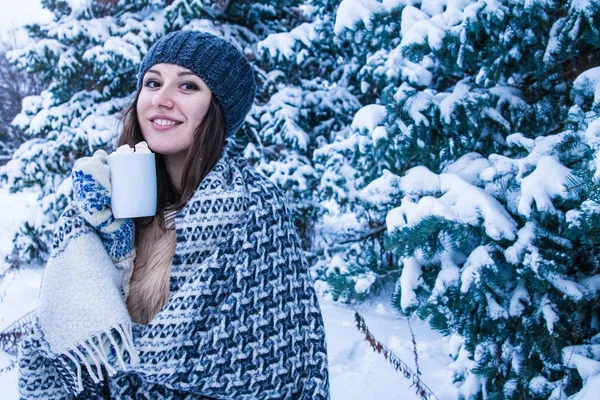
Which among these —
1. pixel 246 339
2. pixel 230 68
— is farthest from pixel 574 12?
pixel 246 339

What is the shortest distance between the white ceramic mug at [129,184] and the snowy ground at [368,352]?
259 centimetres

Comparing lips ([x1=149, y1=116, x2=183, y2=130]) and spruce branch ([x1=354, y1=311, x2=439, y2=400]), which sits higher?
lips ([x1=149, y1=116, x2=183, y2=130])

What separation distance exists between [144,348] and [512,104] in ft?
7.11

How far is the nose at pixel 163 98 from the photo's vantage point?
1382 mm

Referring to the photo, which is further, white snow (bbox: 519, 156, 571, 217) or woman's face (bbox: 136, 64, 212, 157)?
white snow (bbox: 519, 156, 571, 217)

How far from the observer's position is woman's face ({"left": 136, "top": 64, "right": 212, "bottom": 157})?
140 cm

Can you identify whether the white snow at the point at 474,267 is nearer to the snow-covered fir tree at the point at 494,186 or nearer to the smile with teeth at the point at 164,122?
the snow-covered fir tree at the point at 494,186

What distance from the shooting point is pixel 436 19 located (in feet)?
7.13

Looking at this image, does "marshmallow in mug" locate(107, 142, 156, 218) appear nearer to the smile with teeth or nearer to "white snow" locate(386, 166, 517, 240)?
the smile with teeth

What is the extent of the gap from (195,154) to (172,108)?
165mm

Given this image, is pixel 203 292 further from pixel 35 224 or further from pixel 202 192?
pixel 35 224

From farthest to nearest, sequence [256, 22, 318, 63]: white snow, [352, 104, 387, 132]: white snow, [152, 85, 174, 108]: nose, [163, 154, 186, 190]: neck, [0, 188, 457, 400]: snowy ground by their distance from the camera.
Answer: [256, 22, 318, 63]: white snow
[0, 188, 457, 400]: snowy ground
[352, 104, 387, 132]: white snow
[163, 154, 186, 190]: neck
[152, 85, 174, 108]: nose

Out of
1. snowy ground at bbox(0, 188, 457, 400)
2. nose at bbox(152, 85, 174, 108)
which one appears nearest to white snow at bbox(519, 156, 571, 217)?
nose at bbox(152, 85, 174, 108)

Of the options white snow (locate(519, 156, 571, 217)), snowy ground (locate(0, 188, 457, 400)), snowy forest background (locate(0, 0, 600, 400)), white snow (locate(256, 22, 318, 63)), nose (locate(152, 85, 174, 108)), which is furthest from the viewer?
white snow (locate(256, 22, 318, 63))
